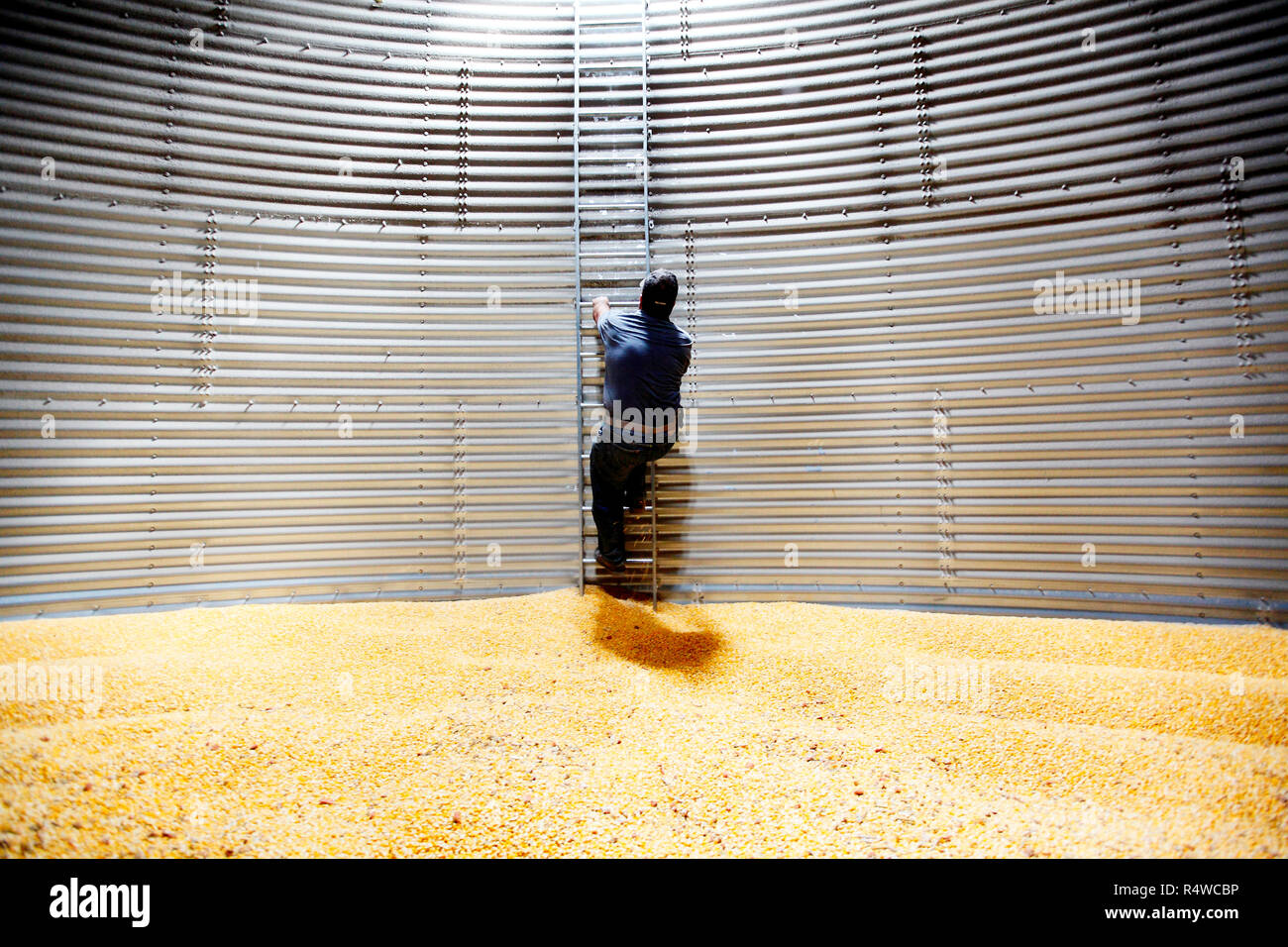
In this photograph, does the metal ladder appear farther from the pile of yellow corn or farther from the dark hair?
the pile of yellow corn

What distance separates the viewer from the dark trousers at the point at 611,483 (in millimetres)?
3906

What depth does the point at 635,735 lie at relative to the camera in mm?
2424

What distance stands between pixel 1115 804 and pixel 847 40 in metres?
5.59

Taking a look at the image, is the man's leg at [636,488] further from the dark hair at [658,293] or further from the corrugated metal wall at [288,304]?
the dark hair at [658,293]

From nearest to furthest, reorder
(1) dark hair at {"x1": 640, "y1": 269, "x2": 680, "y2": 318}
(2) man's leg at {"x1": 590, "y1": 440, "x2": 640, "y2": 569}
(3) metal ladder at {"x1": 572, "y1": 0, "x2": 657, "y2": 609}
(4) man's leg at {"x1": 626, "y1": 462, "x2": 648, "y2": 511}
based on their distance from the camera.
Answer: (1) dark hair at {"x1": 640, "y1": 269, "x2": 680, "y2": 318}
(2) man's leg at {"x1": 590, "y1": 440, "x2": 640, "y2": 569}
(4) man's leg at {"x1": 626, "y1": 462, "x2": 648, "y2": 511}
(3) metal ladder at {"x1": 572, "y1": 0, "x2": 657, "y2": 609}

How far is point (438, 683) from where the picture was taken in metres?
2.90

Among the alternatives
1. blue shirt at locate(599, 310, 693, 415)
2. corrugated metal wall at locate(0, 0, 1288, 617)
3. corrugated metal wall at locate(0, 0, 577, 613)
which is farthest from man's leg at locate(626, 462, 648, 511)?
blue shirt at locate(599, 310, 693, 415)

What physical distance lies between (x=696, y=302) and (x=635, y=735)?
3.43m

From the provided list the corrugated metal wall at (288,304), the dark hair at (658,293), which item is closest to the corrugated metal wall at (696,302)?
the corrugated metal wall at (288,304)

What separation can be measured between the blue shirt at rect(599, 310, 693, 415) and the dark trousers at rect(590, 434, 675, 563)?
0.34 metres

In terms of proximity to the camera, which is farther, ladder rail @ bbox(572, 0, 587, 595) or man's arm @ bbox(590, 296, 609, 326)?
ladder rail @ bbox(572, 0, 587, 595)

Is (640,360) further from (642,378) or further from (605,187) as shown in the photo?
(605,187)

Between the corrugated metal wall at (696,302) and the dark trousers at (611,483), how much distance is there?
48cm

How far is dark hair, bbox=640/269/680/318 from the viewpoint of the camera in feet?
12.0
